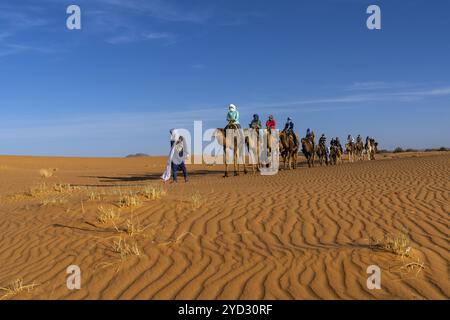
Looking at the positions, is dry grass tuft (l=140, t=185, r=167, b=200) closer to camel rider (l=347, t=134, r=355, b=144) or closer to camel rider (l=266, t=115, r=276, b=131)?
camel rider (l=266, t=115, r=276, b=131)

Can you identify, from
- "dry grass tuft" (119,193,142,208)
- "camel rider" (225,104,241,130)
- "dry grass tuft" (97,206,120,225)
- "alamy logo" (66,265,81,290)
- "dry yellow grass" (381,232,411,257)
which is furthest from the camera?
"camel rider" (225,104,241,130)

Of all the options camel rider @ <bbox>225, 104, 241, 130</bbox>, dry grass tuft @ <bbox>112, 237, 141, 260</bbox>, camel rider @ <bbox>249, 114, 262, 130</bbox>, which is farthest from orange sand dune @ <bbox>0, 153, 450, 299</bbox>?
camel rider @ <bbox>249, 114, 262, 130</bbox>

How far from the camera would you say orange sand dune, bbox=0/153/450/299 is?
195 inches

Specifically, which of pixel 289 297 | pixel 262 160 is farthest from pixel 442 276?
pixel 262 160

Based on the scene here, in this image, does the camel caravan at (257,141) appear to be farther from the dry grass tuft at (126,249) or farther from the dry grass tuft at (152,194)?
the dry grass tuft at (126,249)

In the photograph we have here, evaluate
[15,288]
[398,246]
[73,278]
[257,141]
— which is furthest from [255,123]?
[15,288]

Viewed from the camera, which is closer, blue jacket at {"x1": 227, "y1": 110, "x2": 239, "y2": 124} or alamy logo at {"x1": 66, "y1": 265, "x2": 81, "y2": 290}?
alamy logo at {"x1": 66, "y1": 265, "x2": 81, "y2": 290}

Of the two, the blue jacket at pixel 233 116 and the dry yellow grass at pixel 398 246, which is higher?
the blue jacket at pixel 233 116

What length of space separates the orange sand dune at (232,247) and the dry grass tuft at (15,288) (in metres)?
0.07

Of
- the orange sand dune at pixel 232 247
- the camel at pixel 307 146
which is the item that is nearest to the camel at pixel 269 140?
the camel at pixel 307 146

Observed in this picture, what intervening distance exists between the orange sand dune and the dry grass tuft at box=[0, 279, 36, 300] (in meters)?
0.07

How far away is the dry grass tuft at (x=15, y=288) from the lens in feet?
17.0
